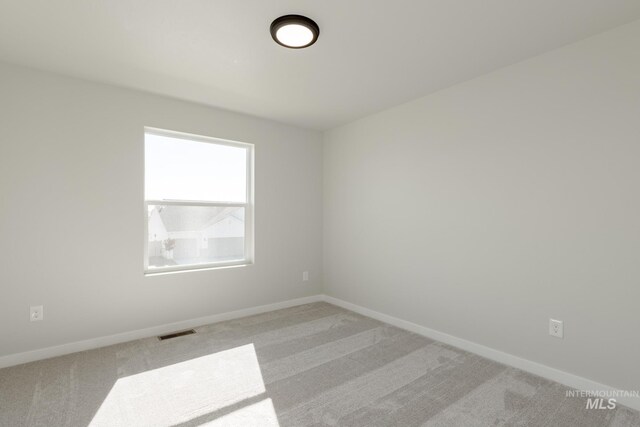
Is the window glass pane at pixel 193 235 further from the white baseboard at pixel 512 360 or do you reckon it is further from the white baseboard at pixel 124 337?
the white baseboard at pixel 512 360

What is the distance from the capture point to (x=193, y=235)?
11.8 feet

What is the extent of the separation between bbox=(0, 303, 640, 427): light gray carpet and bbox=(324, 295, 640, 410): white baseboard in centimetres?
8

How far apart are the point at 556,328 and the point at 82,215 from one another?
13.1 ft

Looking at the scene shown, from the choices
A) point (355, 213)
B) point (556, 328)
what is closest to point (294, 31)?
point (355, 213)

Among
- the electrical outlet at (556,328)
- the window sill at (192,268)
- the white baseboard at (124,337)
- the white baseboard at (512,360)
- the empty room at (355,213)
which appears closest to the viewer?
the empty room at (355,213)

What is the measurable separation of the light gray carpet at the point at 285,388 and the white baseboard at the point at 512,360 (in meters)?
0.08

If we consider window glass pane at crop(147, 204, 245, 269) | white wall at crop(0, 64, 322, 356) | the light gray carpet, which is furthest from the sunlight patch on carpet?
window glass pane at crop(147, 204, 245, 269)

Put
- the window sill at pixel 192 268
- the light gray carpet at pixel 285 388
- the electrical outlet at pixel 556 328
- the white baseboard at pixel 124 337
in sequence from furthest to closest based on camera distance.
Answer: the window sill at pixel 192 268 < the white baseboard at pixel 124 337 < the electrical outlet at pixel 556 328 < the light gray carpet at pixel 285 388

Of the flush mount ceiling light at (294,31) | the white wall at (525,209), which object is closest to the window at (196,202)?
the white wall at (525,209)

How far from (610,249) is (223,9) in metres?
2.92

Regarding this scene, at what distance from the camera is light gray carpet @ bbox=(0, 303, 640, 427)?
1.92 metres

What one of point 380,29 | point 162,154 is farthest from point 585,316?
point 162,154

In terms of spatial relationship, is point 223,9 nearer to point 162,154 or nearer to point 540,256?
point 162,154

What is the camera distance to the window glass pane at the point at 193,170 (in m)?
3.37
